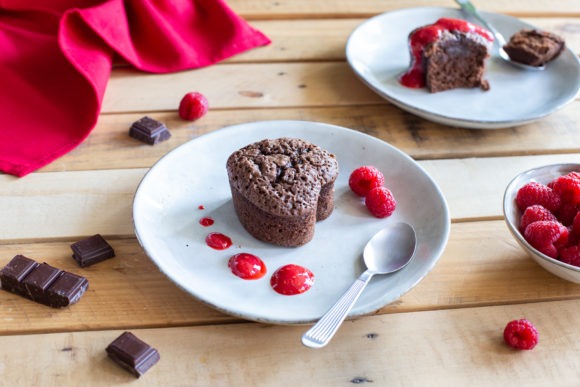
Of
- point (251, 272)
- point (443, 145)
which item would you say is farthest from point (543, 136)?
point (251, 272)

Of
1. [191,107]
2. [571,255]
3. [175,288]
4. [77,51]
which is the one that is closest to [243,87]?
[191,107]

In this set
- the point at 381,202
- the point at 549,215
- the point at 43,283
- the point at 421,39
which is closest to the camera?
the point at 43,283

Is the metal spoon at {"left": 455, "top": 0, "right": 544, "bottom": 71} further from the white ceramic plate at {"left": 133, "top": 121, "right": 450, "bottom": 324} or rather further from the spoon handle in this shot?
the spoon handle

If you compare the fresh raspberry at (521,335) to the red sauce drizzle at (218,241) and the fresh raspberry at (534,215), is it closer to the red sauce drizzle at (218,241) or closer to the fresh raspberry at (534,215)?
the fresh raspberry at (534,215)

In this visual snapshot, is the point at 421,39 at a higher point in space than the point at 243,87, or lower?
higher

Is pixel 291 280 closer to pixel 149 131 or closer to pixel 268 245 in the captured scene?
pixel 268 245

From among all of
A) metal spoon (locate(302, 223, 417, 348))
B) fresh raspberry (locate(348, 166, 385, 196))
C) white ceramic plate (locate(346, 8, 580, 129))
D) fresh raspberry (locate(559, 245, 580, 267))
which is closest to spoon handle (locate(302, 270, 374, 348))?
metal spoon (locate(302, 223, 417, 348))
